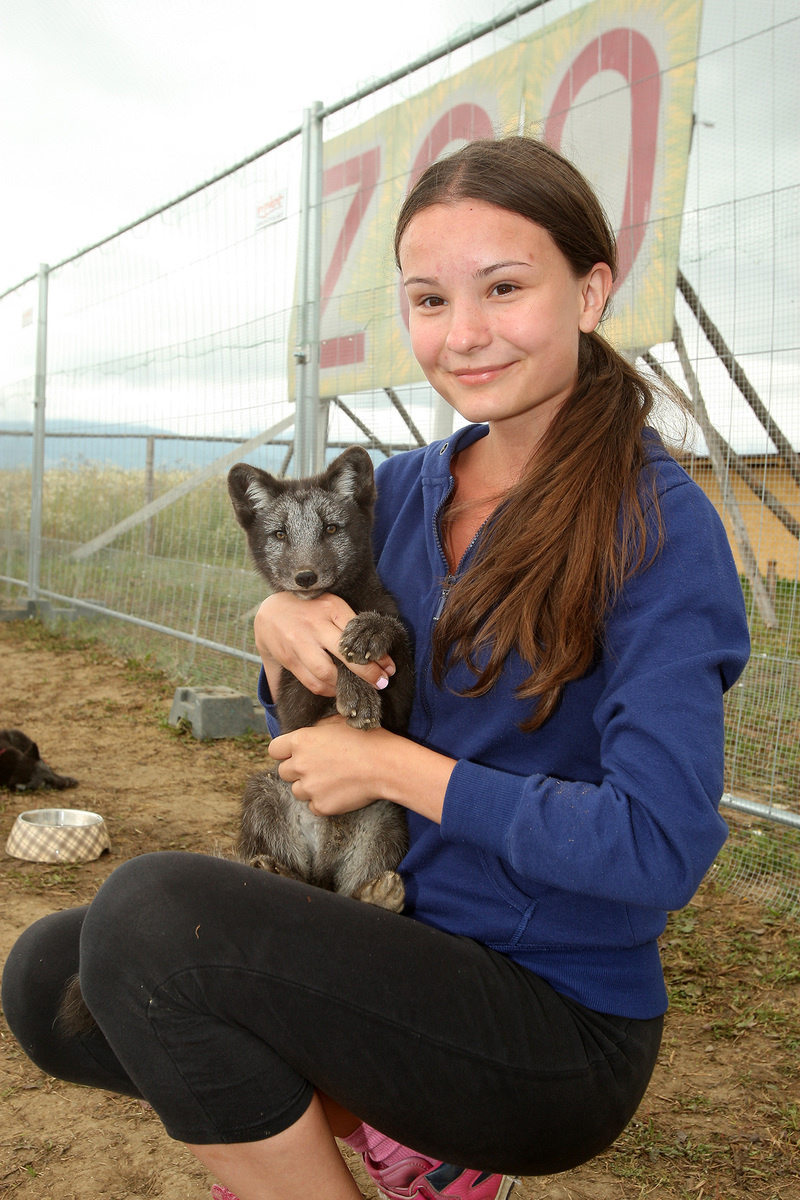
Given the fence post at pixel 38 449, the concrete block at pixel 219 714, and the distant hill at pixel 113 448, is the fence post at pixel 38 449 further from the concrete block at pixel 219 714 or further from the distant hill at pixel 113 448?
the concrete block at pixel 219 714

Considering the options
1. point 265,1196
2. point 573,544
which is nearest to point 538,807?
point 573,544

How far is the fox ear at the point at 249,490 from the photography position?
9.57 feet

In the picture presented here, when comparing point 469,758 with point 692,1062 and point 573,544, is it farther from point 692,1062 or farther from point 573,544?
point 692,1062

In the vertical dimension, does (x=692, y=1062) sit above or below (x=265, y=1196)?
below

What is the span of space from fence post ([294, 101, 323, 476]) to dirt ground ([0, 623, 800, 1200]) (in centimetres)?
217

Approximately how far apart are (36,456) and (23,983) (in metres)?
9.60

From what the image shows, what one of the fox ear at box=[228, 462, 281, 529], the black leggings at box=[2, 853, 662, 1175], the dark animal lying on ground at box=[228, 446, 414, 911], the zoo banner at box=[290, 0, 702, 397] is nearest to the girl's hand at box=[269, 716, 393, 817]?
the dark animal lying on ground at box=[228, 446, 414, 911]

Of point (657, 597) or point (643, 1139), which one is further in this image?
point (643, 1139)

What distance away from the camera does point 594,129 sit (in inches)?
174

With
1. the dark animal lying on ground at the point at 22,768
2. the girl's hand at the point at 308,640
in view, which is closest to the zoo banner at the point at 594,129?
the girl's hand at the point at 308,640

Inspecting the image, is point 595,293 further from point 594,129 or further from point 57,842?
point 57,842

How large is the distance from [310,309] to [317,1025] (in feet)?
16.9

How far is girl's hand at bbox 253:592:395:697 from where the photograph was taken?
2324mm

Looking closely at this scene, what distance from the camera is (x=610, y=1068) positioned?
1.65 meters
